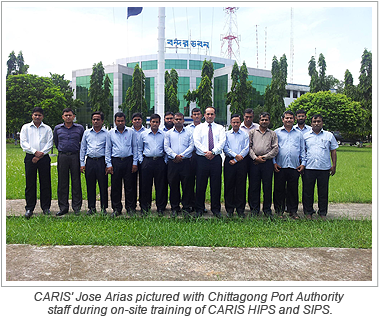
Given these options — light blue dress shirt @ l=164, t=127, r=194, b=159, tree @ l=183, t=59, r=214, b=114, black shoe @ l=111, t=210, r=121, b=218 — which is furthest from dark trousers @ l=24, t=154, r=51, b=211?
tree @ l=183, t=59, r=214, b=114

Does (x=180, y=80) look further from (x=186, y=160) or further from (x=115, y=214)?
(x=115, y=214)

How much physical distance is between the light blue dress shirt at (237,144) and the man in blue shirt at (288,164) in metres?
0.65

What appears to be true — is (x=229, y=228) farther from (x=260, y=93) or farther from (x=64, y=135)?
(x=260, y=93)

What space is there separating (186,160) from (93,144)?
174 centimetres

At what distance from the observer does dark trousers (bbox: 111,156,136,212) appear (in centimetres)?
623

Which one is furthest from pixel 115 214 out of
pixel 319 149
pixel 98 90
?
pixel 98 90

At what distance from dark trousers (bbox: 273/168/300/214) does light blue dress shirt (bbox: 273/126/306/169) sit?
0.45ft

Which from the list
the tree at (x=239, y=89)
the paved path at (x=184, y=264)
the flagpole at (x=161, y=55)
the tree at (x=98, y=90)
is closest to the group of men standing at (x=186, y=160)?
the paved path at (x=184, y=264)

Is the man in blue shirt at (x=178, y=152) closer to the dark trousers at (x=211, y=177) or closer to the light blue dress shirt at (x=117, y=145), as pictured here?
the dark trousers at (x=211, y=177)

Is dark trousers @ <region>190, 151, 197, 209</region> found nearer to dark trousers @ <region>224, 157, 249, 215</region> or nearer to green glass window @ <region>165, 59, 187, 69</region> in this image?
dark trousers @ <region>224, 157, 249, 215</region>

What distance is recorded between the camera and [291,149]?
620 cm

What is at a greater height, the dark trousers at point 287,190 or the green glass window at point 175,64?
the green glass window at point 175,64

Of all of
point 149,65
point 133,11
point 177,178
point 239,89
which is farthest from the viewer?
point 149,65

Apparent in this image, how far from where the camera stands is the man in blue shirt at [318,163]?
6.11m
